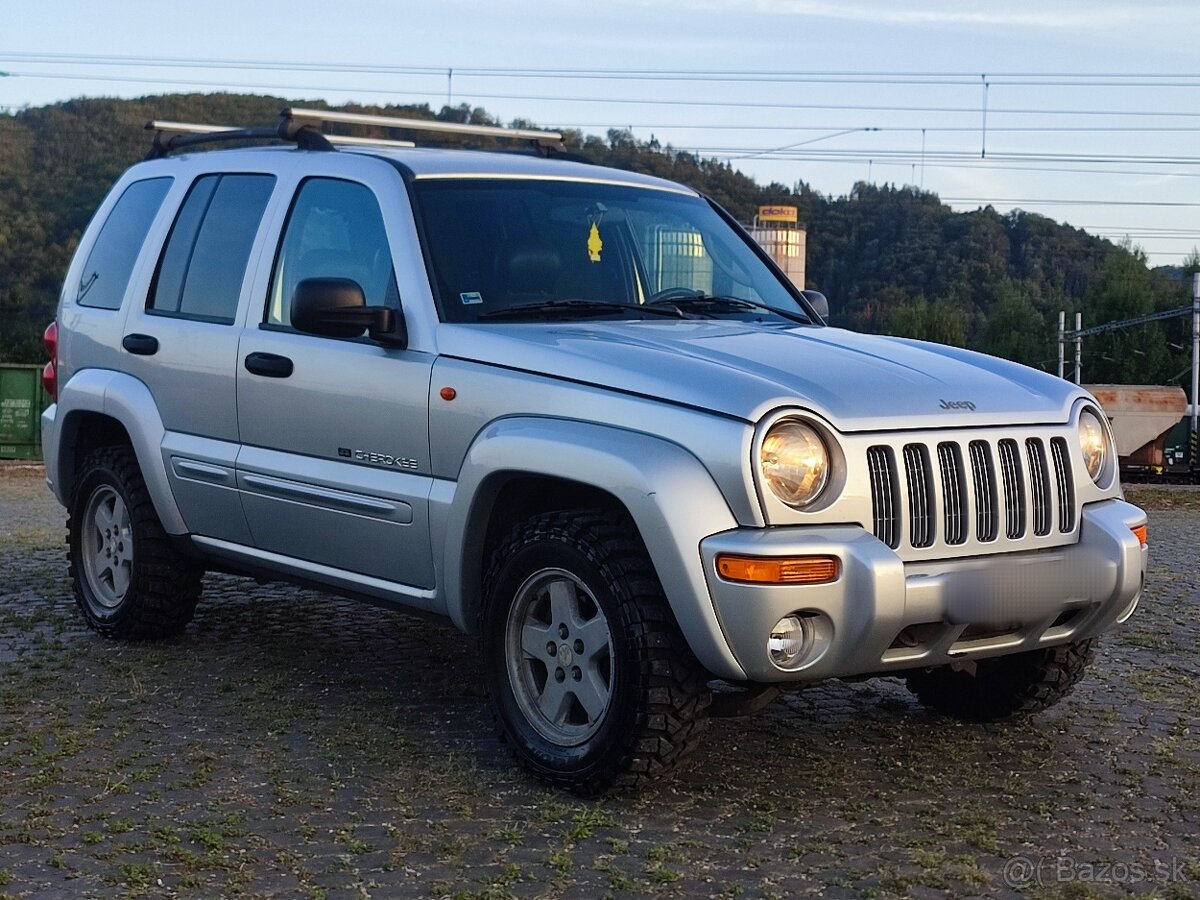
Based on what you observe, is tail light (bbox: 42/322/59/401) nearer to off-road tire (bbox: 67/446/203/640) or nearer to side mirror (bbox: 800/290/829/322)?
off-road tire (bbox: 67/446/203/640)

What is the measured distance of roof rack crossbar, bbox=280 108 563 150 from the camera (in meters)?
6.41

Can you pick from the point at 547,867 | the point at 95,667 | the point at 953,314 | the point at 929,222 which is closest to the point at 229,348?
the point at 95,667

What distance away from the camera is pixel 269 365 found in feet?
19.3

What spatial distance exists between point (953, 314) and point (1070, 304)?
31.8 ft

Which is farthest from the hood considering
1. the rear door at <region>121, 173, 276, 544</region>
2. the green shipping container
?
the green shipping container

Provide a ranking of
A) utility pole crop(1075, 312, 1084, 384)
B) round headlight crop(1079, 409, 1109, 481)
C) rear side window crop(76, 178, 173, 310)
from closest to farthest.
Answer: round headlight crop(1079, 409, 1109, 481) < rear side window crop(76, 178, 173, 310) < utility pole crop(1075, 312, 1084, 384)

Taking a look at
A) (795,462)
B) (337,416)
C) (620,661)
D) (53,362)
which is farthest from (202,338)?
(795,462)

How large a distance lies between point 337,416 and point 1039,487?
237 cm

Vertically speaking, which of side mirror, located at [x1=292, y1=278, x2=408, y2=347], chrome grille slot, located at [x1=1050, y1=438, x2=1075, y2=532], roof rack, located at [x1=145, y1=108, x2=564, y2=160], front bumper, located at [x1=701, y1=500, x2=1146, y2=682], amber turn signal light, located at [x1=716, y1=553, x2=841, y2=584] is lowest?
front bumper, located at [x1=701, y1=500, x2=1146, y2=682]

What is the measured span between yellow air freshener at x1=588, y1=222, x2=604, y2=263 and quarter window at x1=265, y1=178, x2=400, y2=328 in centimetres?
74

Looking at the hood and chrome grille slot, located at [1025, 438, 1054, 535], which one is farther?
chrome grille slot, located at [1025, 438, 1054, 535]

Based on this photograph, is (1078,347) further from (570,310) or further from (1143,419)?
(570,310)

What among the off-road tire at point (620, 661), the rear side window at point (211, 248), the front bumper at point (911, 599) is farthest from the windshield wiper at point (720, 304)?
the rear side window at point (211, 248)

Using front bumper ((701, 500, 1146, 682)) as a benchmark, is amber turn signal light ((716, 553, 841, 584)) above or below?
above
